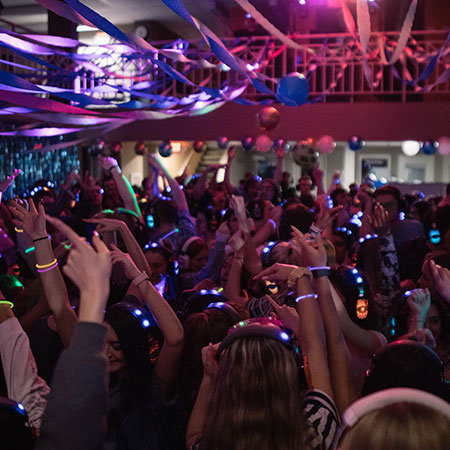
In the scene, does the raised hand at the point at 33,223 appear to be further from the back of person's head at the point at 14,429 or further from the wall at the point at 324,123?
the wall at the point at 324,123

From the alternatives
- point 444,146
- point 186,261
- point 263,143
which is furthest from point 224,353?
point 444,146

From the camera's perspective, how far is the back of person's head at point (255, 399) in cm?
153

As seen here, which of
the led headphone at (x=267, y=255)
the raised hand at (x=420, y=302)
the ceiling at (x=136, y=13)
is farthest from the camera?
the ceiling at (x=136, y=13)

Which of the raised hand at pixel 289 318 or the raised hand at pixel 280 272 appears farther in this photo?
the raised hand at pixel 280 272

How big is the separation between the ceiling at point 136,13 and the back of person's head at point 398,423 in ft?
44.0

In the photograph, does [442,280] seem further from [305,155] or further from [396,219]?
[305,155]

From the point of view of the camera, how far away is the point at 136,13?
51.3 feet

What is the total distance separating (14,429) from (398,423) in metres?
0.78

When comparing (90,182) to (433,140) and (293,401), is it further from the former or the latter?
(433,140)

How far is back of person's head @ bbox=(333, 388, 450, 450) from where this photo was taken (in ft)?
3.80

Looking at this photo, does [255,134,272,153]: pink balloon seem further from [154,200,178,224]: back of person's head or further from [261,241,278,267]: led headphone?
[261,241,278,267]: led headphone

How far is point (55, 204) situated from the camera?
5883 mm

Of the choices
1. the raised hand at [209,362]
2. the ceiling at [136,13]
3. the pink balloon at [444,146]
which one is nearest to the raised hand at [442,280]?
the raised hand at [209,362]

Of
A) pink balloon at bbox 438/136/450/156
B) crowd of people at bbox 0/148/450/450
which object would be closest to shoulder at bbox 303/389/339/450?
crowd of people at bbox 0/148/450/450
